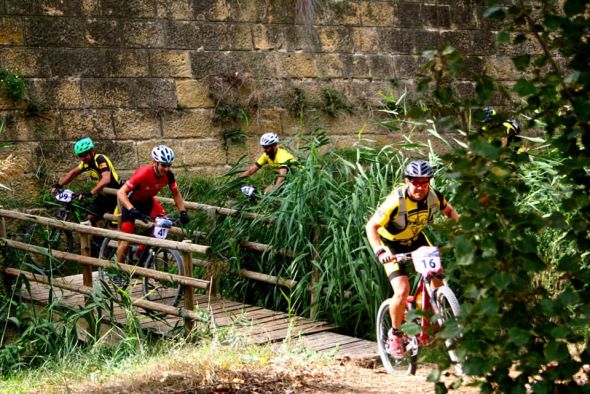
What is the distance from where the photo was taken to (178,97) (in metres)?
12.6

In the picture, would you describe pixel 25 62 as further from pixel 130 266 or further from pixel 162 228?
pixel 130 266

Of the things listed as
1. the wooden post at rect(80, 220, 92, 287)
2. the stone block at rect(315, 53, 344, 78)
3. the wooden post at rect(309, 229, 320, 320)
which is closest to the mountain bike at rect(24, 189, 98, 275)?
the wooden post at rect(80, 220, 92, 287)

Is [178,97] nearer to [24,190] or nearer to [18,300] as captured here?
[24,190]

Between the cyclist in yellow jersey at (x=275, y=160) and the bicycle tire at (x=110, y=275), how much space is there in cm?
170

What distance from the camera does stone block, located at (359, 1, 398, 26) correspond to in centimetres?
1380

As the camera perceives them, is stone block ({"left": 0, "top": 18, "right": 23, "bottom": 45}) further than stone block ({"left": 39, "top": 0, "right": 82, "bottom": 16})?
No

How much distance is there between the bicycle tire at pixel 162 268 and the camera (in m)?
9.54

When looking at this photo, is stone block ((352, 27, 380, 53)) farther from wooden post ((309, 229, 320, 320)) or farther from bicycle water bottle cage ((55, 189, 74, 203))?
wooden post ((309, 229, 320, 320))

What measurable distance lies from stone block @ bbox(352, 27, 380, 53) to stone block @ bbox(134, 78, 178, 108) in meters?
A: 2.73

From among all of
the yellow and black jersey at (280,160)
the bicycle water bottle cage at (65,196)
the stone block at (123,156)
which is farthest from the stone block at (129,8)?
the yellow and black jersey at (280,160)

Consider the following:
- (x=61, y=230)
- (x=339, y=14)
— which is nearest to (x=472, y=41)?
(x=339, y=14)

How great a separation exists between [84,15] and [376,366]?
6.45 meters

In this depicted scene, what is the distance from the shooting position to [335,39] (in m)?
13.6

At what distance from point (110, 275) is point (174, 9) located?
4763mm
